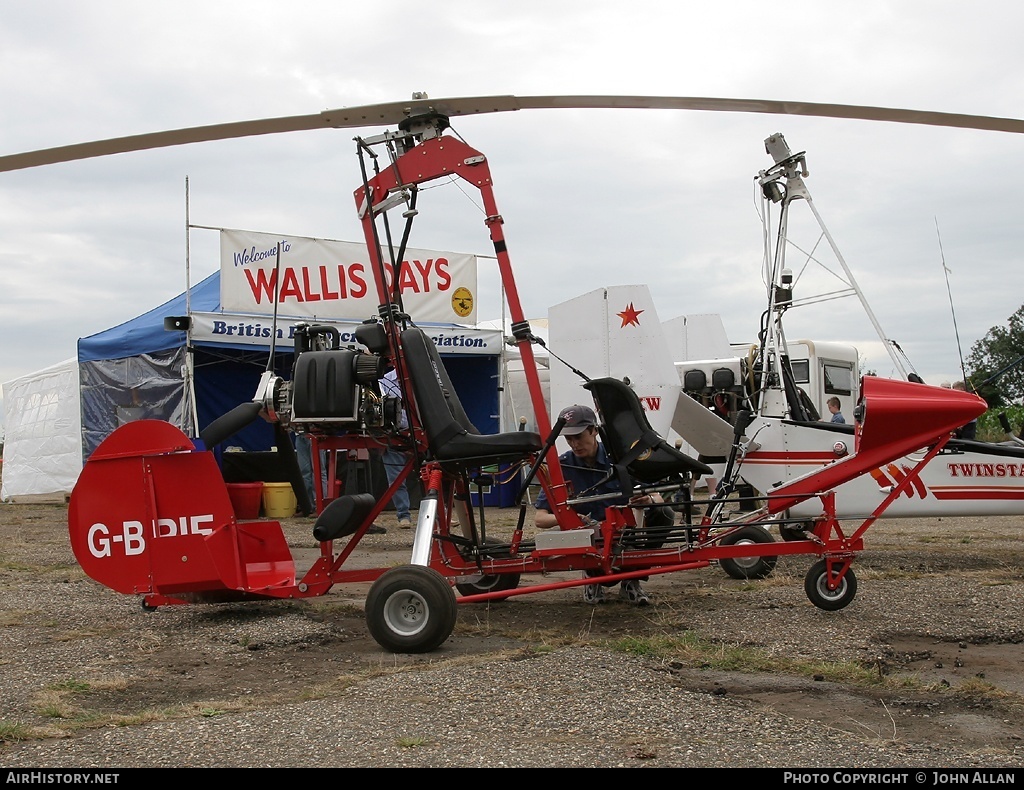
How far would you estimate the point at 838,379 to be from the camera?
13.6 meters

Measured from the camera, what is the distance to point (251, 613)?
670 cm

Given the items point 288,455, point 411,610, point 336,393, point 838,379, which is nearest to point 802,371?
point 838,379

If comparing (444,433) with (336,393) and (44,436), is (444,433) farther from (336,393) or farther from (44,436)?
(44,436)

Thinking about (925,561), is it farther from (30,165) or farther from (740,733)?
(30,165)

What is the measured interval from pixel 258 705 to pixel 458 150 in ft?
11.3

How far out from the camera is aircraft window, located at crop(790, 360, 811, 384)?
13.3 meters

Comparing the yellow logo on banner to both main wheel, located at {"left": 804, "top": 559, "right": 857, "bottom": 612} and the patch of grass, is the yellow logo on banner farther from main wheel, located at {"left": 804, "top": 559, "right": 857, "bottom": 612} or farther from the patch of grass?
the patch of grass

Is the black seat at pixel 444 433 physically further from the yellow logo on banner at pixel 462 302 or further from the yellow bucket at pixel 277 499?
the yellow logo on banner at pixel 462 302

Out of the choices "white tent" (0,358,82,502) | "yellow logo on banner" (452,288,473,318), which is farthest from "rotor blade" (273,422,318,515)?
"white tent" (0,358,82,502)

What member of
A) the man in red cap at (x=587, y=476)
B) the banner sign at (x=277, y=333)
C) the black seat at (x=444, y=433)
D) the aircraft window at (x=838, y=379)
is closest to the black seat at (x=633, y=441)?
the man in red cap at (x=587, y=476)

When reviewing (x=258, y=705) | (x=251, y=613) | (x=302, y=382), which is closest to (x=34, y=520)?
(x=251, y=613)

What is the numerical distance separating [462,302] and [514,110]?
10.2m

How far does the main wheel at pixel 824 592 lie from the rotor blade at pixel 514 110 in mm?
2794
